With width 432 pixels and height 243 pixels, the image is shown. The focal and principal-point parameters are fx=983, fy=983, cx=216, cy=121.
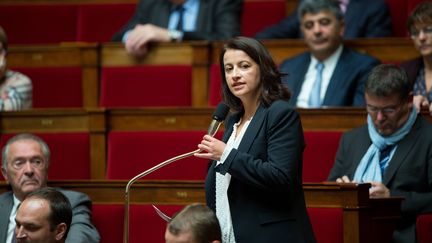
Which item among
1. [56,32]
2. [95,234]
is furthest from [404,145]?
[56,32]

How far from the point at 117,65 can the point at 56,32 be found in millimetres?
437

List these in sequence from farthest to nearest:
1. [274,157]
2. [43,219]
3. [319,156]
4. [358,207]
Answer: [319,156]
[358,207]
[43,219]
[274,157]

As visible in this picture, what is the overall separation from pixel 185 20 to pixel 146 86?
8.8 inches

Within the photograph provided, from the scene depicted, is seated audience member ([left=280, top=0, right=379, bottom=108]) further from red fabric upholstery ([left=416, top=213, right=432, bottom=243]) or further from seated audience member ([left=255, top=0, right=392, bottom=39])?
red fabric upholstery ([left=416, top=213, right=432, bottom=243])

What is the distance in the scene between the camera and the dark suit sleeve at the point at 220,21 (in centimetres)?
204

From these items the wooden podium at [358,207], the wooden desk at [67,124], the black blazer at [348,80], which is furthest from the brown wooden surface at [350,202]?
the black blazer at [348,80]

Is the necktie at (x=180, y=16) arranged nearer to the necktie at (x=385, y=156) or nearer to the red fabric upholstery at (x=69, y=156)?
the red fabric upholstery at (x=69, y=156)

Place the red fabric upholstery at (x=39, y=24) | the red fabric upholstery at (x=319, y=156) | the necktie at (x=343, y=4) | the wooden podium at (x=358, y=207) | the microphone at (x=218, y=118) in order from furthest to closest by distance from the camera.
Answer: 1. the red fabric upholstery at (x=39, y=24)
2. the necktie at (x=343, y=4)
3. the red fabric upholstery at (x=319, y=156)
4. the wooden podium at (x=358, y=207)
5. the microphone at (x=218, y=118)

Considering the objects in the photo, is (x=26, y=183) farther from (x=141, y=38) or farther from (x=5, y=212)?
(x=141, y=38)

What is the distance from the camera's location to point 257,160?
1.09m

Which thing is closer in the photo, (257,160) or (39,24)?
(257,160)

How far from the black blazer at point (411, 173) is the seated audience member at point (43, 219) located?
466 mm

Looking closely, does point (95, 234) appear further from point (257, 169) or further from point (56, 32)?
point (56, 32)

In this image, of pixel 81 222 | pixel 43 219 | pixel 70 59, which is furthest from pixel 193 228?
pixel 70 59
